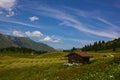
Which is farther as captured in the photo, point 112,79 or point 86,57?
point 86,57

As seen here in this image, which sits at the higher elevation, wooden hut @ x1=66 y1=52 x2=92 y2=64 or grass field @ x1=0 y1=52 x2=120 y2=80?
wooden hut @ x1=66 y1=52 x2=92 y2=64

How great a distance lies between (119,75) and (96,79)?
2.56m

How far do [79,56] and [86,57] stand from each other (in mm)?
4125

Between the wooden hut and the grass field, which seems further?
the wooden hut

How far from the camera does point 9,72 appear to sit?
95.4 meters

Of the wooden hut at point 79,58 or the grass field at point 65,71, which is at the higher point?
the wooden hut at point 79,58

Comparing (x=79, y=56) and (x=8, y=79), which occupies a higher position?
(x=79, y=56)

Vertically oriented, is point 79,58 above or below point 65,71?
above

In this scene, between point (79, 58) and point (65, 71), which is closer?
point (65, 71)

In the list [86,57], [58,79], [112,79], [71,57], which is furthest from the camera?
Answer: [71,57]

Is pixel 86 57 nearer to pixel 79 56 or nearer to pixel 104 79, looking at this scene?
pixel 79 56

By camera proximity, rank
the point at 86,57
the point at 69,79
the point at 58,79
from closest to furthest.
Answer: the point at 69,79, the point at 58,79, the point at 86,57

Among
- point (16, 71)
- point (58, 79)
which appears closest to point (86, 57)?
point (16, 71)

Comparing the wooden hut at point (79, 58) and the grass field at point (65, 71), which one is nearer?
the grass field at point (65, 71)
